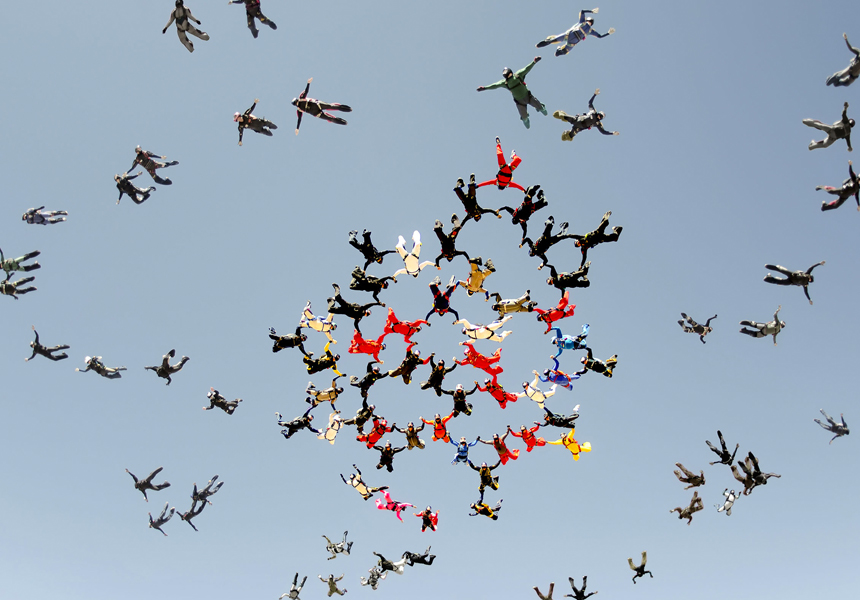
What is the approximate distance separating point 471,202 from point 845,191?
1113cm

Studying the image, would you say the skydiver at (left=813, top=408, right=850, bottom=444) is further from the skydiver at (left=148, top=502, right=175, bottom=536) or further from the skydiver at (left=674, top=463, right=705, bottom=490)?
the skydiver at (left=148, top=502, right=175, bottom=536)

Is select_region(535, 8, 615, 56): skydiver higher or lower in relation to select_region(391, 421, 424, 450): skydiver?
higher

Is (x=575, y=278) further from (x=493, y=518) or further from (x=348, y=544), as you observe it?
(x=348, y=544)

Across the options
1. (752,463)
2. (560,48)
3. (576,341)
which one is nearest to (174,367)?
(576,341)

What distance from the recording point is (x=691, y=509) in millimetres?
22141

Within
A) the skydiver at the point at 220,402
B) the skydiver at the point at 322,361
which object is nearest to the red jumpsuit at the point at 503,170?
the skydiver at the point at 322,361

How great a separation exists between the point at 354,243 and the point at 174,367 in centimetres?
1005

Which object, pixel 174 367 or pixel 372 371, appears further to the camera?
pixel 174 367

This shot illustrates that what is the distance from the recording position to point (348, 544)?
2377cm

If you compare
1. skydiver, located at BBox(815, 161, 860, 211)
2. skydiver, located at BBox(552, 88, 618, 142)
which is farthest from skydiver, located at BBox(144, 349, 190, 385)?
skydiver, located at BBox(815, 161, 860, 211)

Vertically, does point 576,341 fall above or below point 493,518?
above

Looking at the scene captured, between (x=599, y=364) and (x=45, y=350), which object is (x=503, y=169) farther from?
(x=45, y=350)

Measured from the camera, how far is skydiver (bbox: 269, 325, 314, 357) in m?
18.5

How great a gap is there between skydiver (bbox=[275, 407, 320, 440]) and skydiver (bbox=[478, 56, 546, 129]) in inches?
491
